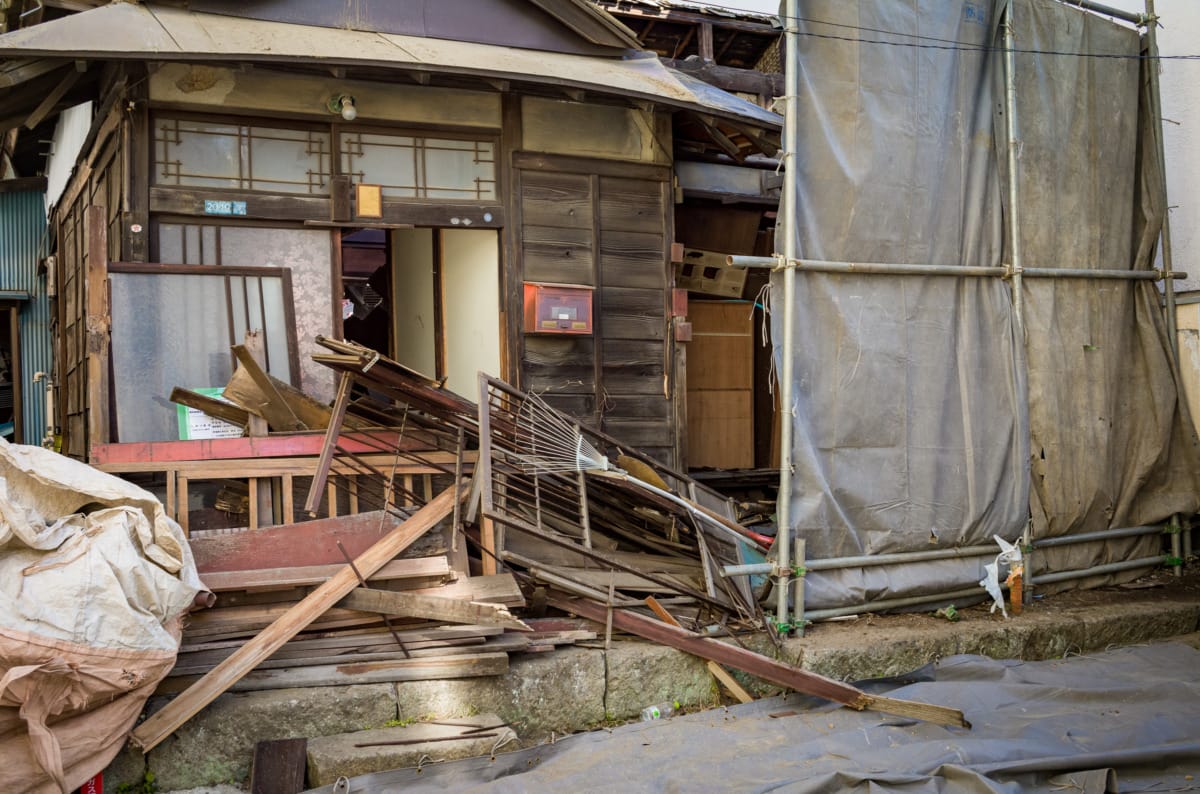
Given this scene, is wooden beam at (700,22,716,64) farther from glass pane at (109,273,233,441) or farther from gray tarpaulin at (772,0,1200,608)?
glass pane at (109,273,233,441)

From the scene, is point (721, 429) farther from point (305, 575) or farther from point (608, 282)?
point (305, 575)

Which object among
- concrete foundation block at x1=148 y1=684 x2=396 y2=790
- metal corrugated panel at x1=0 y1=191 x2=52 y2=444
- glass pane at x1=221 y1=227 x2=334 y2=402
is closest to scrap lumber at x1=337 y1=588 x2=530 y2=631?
concrete foundation block at x1=148 y1=684 x2=396 y2=790

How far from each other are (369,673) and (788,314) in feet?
10.8

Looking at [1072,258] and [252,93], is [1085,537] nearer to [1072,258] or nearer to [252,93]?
[1072,258]

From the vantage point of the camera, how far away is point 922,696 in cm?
564

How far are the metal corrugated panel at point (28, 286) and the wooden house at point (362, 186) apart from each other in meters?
3.12

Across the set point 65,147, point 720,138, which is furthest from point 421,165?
point 65,147

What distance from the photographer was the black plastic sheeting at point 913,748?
459 cm

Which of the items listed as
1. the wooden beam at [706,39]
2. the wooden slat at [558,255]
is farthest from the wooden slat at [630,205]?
the wooden beam at [706,39]

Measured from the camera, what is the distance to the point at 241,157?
7371mm

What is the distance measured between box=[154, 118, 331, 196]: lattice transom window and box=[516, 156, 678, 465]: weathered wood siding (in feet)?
5.38

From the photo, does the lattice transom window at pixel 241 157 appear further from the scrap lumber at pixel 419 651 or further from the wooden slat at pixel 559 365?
the scrap lumber at pixel 419 651

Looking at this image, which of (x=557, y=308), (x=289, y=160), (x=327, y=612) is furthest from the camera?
(x=557, y=308)

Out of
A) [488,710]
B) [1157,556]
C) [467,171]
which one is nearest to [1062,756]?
[488,710]
